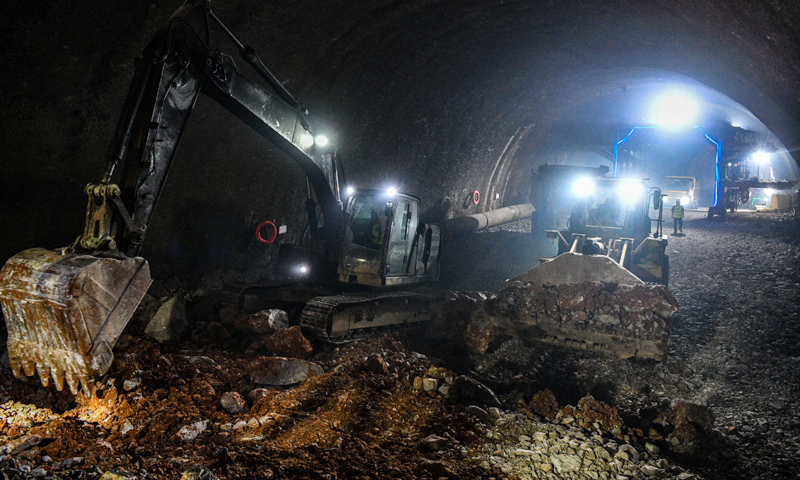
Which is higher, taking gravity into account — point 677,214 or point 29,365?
point 677,214

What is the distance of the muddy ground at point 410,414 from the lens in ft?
9.88

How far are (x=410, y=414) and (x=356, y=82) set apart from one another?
5991mm

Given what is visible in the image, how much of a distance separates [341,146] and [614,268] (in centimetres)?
517

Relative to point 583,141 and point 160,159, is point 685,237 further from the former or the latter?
point 160,159

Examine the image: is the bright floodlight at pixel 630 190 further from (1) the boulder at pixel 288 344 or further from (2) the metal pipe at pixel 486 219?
(1) the boulder at pixel 288 344

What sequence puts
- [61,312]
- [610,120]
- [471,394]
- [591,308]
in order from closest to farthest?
[61,312], [471,394], [591,308], [610,120]

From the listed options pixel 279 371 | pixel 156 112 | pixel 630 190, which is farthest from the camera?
pixel 630 190

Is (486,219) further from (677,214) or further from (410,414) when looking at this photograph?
(410,414)

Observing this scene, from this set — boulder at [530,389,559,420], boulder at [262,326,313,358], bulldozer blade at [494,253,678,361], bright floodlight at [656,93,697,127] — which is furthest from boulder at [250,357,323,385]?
bright floodlight at [656,93,697,127]

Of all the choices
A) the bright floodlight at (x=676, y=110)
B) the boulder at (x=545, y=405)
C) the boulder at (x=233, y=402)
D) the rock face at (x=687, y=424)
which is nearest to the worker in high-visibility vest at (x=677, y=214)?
the bright floodlight at (x=676, y=110)

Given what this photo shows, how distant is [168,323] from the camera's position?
5184 mm

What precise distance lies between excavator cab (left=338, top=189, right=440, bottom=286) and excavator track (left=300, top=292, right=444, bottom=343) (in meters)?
0.33

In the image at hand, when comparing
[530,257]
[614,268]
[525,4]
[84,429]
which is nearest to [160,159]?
[84,429]

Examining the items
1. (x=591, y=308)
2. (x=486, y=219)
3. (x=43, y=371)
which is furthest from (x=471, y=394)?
(x=486, y=219)
